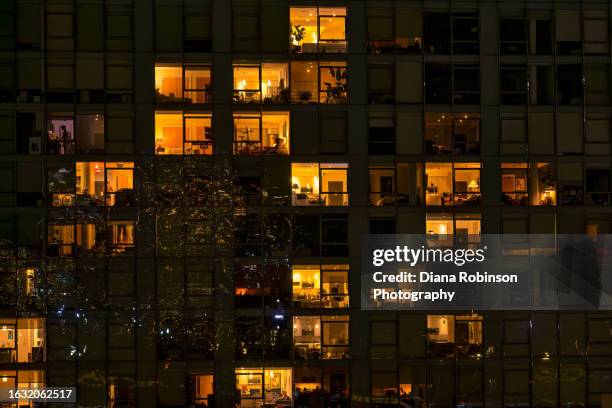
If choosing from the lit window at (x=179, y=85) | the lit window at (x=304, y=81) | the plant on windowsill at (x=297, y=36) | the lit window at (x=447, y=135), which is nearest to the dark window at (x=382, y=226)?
the lit window at (x=447, y=135)

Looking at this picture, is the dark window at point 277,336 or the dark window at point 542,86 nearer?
the dark window at point 277,336

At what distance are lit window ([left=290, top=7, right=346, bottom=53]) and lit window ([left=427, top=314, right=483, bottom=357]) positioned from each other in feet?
39.8

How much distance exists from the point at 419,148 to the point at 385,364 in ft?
29.9

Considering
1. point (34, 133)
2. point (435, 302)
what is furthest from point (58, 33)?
point (435, 302)

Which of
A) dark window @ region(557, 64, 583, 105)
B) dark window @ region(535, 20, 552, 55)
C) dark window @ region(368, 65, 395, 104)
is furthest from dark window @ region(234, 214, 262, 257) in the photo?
dark window @ region(535, 20, 552, 55)

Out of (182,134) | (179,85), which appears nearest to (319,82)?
(179,85)

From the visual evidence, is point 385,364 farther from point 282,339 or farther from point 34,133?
point 34,133

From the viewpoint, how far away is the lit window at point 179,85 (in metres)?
33.0

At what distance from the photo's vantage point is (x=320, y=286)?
1305 inches

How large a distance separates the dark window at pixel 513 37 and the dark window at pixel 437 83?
263 centimetres

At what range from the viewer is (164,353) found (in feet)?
107

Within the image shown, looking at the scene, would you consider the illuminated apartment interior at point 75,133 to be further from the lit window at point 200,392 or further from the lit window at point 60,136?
the lit window at point 200,392

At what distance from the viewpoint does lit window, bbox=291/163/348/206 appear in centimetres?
3334

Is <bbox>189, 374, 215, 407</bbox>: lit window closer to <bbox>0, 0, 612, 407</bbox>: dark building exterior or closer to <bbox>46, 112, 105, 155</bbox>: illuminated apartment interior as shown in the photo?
<bbox>0, 0, 612, 407</bbox>: dark building exterior
